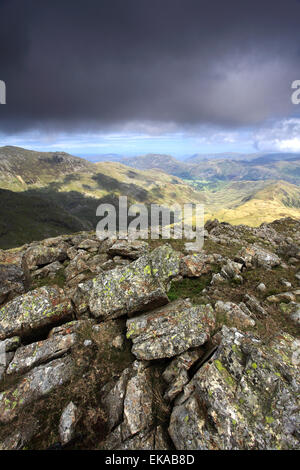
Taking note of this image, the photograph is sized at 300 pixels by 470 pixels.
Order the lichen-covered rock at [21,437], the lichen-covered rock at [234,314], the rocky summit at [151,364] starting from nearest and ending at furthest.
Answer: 1. the rocky summit at [151,364]
2. the lichen-covered rock at [21,437]
3. the lichen-covered rock at [234,314]

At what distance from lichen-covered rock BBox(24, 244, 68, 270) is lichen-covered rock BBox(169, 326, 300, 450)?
855 inches

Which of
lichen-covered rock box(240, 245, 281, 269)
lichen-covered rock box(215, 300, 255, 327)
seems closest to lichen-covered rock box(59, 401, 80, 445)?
lichen-covered rock box(215, 300, 255, 327)

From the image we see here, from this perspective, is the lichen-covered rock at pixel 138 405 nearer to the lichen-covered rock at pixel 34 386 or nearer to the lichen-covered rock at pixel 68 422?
the lichen-covered rock at pixel 68 422

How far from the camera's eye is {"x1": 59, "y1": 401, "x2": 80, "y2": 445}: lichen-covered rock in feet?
27.7

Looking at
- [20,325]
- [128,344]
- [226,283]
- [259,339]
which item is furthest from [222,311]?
[20,325]

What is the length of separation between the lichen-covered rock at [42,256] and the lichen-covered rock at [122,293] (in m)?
11.5

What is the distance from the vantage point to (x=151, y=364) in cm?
1076

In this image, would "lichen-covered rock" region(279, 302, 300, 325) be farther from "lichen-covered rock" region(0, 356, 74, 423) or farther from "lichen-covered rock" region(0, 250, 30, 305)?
"lichen-covered rock" region(0, 250, 30, 305)

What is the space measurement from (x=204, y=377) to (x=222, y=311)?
5263 millimetres

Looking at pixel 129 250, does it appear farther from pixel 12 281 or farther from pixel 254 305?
pixel 254 305

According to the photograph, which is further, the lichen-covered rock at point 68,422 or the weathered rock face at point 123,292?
the weathered rock face at point 123,292

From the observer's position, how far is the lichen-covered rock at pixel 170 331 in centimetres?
1070

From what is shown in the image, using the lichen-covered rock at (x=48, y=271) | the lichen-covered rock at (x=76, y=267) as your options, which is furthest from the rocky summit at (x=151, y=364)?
the lichen-covered rock at (x=76, y=267)

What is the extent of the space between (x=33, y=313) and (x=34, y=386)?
4.65 metres
